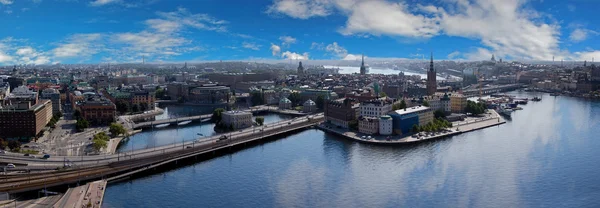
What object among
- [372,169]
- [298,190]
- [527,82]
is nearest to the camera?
[298,190]

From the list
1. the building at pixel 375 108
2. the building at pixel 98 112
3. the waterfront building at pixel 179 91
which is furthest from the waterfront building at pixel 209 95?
the building at pixel 375 108

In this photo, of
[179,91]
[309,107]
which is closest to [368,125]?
[309,107]

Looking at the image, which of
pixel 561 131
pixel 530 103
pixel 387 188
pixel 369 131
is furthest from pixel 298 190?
pixel 530 103

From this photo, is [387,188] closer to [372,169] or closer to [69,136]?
[372,169]

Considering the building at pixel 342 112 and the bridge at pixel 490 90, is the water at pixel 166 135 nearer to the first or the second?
the building at pixel 342 112

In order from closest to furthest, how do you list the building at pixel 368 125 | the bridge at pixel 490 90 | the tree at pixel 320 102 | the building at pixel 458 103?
the building at pixel 368 125, the building at pixel 458 103, the tree at pixel 320 102, the bridge at pixel 490 90
